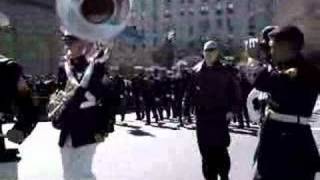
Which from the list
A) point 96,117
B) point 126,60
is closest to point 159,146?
point 96,117

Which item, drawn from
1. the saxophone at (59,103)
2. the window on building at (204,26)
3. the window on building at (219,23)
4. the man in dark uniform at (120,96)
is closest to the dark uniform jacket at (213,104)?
the man in dark uniform at (120,96)

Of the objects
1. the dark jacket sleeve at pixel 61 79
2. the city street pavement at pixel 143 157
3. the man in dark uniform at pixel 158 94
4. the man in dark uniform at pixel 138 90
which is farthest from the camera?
the man in dark uniform at pixel 158 94

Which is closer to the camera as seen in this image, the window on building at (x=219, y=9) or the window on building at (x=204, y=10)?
the window on building at (x=219, y=9)

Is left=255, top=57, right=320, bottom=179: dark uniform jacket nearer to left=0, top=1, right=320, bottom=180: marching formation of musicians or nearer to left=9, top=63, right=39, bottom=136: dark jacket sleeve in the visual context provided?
left=0, top=1, right=320, bottom=180: marching formation of musicians

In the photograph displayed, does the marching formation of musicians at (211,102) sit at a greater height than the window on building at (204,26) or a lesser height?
lesser

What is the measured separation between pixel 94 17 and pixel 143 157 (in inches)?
249

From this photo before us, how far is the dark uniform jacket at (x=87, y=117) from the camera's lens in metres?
6.18

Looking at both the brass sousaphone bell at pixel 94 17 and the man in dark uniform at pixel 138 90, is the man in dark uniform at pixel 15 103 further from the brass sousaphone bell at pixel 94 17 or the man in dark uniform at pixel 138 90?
the man in dark uniform at pixel 138 90

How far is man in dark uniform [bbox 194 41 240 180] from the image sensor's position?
8.20 m

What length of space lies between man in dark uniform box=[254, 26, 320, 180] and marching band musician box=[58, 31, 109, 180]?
5.01ft

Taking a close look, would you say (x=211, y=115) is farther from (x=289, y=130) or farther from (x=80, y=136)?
(x=289, y=130)

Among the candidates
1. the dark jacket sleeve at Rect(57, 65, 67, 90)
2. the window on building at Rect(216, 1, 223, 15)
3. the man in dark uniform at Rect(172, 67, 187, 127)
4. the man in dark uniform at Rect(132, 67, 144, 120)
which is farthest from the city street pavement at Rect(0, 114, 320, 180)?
the window on building at Rect(216, 1, 223, 15)

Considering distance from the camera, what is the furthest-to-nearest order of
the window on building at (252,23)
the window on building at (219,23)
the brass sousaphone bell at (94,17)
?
the window on building at (219,23) → the window on building at (252,23) → the brass sousaphone bell at (94,17)

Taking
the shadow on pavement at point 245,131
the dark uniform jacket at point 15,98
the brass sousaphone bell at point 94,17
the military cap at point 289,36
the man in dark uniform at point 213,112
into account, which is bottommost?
the shadow on pavement at point 245,131
